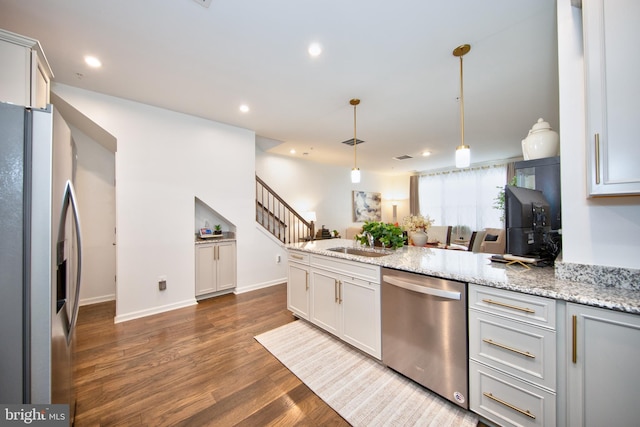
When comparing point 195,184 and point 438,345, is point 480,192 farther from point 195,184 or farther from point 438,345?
point 195,184

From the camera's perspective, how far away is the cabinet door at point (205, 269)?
3506mm

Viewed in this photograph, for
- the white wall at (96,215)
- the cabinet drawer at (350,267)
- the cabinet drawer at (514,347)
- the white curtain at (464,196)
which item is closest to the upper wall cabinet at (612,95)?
the cabinet drawer at (514,347)

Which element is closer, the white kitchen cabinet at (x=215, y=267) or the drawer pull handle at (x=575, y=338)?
the drawer pull handle at (x=575, y=338)

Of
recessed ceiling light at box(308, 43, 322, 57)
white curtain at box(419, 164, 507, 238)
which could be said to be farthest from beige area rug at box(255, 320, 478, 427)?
white curtain at box(419, 164, 507, 238)

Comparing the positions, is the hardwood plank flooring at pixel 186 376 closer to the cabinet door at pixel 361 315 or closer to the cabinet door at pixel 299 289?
the cabinet door at pixel 299 289

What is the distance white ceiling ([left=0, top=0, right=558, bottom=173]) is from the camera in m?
1.70

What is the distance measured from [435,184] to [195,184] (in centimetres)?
712

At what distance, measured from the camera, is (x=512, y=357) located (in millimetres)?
1278

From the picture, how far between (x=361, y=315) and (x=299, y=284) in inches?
36.2

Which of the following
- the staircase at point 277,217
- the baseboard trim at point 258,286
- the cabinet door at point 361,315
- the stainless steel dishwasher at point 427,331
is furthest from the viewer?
the staircase at point 277,217

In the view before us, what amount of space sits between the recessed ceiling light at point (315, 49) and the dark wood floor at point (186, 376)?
2795 mm

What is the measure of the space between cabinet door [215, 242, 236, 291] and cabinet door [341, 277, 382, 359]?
2.30 metres

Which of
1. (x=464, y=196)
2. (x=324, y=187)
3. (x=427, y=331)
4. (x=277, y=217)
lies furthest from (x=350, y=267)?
(x=464, y=196)

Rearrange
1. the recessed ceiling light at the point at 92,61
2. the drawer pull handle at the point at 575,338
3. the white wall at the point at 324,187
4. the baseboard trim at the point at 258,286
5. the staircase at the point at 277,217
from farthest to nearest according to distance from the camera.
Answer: the white wall at the point at 324,187
the staircase at the point at 277,217
the baseboard trim at the point at 258,286
the recessed ceiling light at the point at 92,61
the drawer pull handle at the point at 575,338
